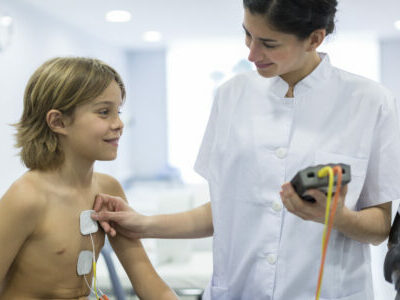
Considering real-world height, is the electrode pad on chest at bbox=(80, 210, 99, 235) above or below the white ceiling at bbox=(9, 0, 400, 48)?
below

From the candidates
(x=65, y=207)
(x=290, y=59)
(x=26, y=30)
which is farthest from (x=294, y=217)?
(x=26, y=30)

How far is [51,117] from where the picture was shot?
1.29 meters

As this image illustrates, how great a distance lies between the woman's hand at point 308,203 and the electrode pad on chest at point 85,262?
62 centimetres

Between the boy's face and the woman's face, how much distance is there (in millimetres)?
416

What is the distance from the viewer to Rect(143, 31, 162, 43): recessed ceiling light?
5859 millimetres

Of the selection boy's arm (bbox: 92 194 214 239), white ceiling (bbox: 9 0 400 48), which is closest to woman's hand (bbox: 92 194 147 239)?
boy's arm (bbox: 92 194 214 239)

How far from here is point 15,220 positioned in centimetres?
116

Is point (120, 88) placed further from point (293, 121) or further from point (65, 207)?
point (293, 121)

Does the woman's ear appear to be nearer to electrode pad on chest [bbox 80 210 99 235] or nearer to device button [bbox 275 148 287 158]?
device button [bbox 275 148 287 158]

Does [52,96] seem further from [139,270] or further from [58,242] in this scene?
[139,270]

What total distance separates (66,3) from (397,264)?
3.71 metres

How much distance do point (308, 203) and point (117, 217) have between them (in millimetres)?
615

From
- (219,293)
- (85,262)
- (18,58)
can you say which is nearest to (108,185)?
(85,262)

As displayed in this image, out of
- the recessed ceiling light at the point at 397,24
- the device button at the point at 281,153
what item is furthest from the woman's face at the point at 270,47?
the recessed ceiling light at the point at 397,24
